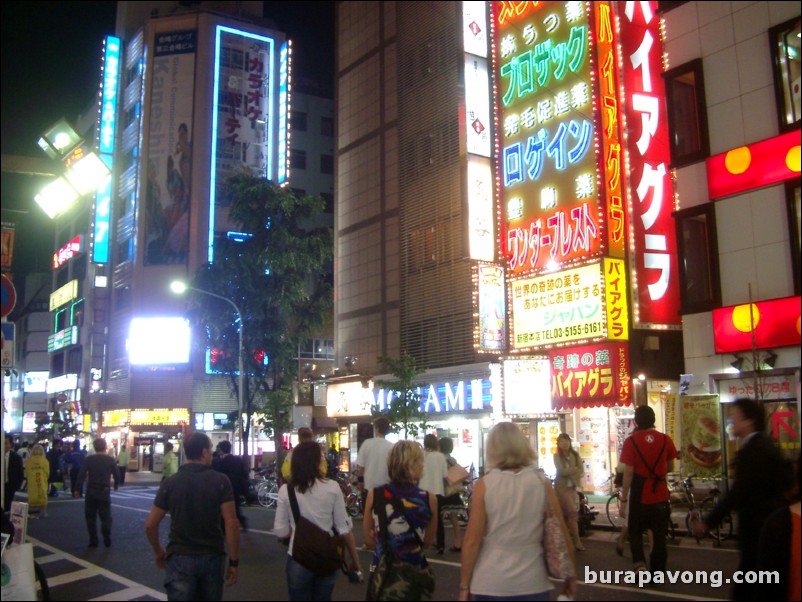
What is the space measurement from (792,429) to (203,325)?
82.0ft

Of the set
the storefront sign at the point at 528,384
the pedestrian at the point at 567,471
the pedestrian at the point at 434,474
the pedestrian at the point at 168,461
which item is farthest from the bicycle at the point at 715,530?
the pedestrian at the point at 168,461

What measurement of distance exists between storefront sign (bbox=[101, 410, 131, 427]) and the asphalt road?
3440cm

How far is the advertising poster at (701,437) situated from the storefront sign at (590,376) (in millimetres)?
2939

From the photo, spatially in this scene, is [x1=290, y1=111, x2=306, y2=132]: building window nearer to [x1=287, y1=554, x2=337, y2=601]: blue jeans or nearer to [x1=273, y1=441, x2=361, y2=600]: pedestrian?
[x1=273, y1=441, x2=361, y2=600]: pedestrian

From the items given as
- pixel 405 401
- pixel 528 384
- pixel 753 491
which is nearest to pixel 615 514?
pixel 528 384

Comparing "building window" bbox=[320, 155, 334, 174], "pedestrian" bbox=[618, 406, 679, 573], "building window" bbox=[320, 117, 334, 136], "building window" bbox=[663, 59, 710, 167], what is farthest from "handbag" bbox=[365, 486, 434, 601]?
"building window" bbox=[320, 117, 334, 136]

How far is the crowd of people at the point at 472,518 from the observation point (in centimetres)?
471

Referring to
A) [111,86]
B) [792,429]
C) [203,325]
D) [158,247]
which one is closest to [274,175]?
[158,247]

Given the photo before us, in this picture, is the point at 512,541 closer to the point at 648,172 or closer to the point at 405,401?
the point at 648,172

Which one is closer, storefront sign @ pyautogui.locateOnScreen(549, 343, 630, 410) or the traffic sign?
the traffic sign

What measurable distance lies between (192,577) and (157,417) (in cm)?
4647

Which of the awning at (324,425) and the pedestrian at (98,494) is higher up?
the awning at (324,425)

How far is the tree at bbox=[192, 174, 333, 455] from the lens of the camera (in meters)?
32.7

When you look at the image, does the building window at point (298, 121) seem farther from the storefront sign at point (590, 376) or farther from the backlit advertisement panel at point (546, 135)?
the storefront sign at point (590, 376)
